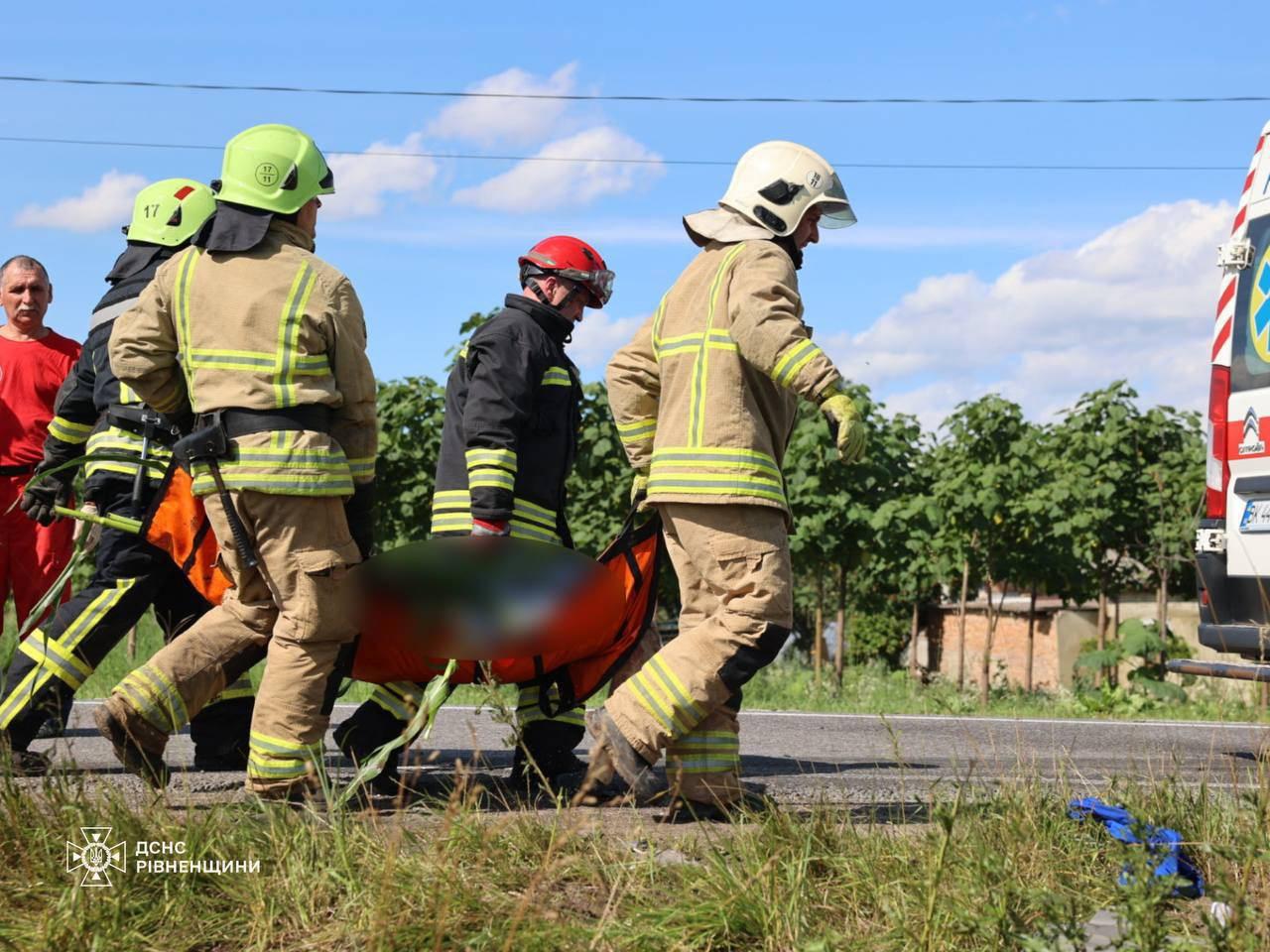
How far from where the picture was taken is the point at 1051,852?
3662mm

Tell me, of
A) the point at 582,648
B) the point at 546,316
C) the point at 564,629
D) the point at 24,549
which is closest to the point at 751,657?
the point at 564,629

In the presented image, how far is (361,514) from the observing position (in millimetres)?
4914

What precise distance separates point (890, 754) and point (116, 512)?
10.8ft

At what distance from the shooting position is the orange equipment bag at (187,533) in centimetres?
509

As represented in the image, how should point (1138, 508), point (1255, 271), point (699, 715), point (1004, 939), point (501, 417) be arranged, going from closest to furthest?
point (1004, 939) < point (699, 715) < point (501, 417) < point (1255, 271) < point (1138, 508)

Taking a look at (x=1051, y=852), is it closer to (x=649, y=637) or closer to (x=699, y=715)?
(x=699, y=715)

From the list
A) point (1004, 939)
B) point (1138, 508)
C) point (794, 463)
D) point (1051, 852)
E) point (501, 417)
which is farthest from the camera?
point (1138, 508)

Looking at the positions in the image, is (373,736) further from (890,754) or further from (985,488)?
(985,488)

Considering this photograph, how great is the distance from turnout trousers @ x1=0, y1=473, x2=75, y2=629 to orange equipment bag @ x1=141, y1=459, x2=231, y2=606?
102 inches

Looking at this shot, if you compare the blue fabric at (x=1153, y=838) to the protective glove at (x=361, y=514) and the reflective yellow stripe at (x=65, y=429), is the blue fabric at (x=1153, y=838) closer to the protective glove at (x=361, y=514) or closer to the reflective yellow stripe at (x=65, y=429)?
the protective glove at (x=361, y=514)

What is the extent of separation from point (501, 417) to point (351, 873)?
2126mm

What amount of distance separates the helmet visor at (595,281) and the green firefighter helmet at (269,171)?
104cm

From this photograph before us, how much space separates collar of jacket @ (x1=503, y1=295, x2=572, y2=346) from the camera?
5.44 metres

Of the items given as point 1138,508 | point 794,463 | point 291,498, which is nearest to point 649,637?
point 291,498
